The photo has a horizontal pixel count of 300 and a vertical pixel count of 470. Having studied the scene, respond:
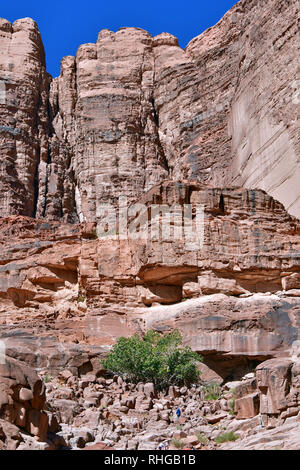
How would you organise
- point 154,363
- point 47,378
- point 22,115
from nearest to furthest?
point 47,378, point 154,363, point 22,115

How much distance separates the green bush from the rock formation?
4.11ft

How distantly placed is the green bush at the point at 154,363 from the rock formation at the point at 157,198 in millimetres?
1253

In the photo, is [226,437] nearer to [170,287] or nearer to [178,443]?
[178,443]

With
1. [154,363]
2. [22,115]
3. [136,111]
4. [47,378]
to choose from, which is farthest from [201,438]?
[22,115]

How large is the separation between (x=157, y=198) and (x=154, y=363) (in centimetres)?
962

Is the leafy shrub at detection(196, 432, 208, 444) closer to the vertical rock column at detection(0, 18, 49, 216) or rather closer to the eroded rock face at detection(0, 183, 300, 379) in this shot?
the eroded rock face at detection(0, 183, 300, 379)

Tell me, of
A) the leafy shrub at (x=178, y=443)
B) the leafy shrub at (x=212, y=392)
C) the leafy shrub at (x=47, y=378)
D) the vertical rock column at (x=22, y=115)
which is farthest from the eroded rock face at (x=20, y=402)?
the vertical rock column at (x=22, y=115)

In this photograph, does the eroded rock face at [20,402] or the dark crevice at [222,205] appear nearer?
the eroded rock face at [20,402]

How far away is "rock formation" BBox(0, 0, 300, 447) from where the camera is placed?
27688mm

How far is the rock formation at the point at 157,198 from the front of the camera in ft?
90.8

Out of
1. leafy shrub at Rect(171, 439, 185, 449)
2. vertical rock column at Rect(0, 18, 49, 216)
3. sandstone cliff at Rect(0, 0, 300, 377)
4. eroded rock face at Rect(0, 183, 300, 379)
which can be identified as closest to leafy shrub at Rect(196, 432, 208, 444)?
leafy shrub at Rect(171, 439, 185, 449)

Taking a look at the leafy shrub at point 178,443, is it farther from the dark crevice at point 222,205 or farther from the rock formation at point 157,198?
the dark crevice at point 222,205

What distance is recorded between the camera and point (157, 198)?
32406mm
